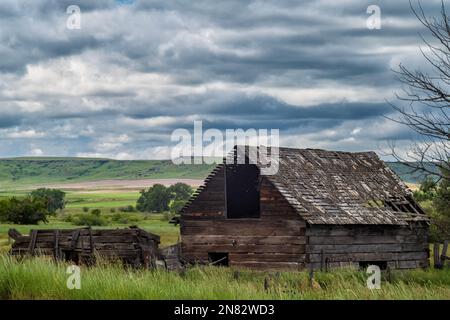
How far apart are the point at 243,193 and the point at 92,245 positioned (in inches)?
447

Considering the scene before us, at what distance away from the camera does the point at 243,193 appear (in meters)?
33.9

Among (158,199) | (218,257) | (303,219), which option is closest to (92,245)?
(303,219)

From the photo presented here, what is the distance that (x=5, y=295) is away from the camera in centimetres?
1273

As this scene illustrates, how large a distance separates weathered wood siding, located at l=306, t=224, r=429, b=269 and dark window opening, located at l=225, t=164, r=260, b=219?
191 inches

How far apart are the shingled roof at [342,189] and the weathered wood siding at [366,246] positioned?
497 millimetres

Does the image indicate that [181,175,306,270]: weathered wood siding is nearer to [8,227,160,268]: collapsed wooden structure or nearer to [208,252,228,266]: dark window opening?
[208,252,228,266]: dark window opening

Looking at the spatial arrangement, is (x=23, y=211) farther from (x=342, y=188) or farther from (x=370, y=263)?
(x=370, y=263)

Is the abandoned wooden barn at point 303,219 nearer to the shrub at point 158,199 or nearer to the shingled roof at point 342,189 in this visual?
the shingled roof at point 342,189

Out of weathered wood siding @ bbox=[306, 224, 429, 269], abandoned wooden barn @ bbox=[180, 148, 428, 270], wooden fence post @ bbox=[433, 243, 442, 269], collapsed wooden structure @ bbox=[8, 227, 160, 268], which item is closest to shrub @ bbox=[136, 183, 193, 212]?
abandoned wooden barn @ bbox=[180, 148, 428, 270]

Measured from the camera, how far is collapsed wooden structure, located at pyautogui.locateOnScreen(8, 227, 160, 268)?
23.5 m
